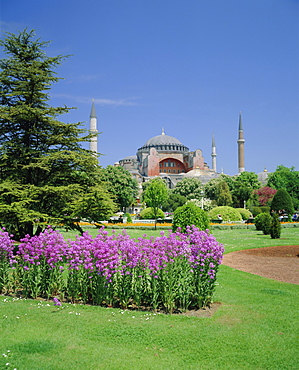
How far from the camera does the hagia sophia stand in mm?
91000

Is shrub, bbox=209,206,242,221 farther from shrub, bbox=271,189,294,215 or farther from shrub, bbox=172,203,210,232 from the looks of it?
shrub, bbox=172,203,210,232

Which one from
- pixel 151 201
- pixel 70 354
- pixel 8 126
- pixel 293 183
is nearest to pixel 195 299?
pixel 70 354

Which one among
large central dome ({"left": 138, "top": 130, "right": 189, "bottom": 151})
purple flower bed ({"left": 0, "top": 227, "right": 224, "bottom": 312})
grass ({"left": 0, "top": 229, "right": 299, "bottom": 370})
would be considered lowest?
grass ({"left": 0, "top": 229, "right": 299, "bottom": 370})

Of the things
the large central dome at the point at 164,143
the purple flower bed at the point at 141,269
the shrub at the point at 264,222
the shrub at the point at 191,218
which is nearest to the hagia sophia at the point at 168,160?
the large central dome at the point at 164,143

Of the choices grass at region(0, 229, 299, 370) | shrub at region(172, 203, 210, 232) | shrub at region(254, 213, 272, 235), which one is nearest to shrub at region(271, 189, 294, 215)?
shrub at region(254, 213, 272, 235)

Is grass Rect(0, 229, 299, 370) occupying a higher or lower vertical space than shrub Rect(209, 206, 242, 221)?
lower

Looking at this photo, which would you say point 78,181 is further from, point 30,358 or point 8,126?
point 30,358

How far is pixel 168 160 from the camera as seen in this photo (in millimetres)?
103812

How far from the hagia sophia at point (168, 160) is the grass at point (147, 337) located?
7909cm

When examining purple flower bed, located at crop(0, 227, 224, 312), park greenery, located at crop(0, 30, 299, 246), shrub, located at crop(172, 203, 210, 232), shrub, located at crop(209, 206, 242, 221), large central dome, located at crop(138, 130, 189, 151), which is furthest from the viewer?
large central dome, located at crop(138, 130, 189, 151)

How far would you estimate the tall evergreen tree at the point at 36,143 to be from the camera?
34.1 feet

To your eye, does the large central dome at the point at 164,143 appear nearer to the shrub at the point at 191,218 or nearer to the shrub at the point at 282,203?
the shrub at the point at 282,203

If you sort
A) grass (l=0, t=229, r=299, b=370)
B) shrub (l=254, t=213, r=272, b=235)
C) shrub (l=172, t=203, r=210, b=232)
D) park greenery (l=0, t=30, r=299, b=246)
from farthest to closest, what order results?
shrub (l=254, t=213, r=272, b=235) < shrub (l=172, t=203, r=210, b=232) < park greenery (l=0, t=30, r=299, b=246) < grass (l=0, t=229, r=299, b=370)

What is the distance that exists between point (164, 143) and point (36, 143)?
97.6 meters
